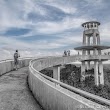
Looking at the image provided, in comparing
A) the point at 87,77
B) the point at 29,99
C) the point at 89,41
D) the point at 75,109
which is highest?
the point at 89,41

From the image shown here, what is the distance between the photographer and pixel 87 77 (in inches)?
2338

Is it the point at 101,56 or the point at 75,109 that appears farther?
the point at 101,56

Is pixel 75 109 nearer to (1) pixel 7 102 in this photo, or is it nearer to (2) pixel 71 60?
(1) pixel 7 102

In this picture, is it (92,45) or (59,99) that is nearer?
(59,99)

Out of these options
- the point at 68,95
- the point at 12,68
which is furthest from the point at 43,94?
the point at 12,68

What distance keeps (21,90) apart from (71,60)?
82.7 feet

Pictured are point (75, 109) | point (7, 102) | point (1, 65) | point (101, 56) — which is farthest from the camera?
point (101, 56)

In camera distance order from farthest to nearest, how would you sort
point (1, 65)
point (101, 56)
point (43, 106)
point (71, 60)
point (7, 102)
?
point (101, 56)
point (71, 60)
point (1, 65)
point (7, 102)
point (43, 106)

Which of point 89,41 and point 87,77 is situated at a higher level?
point 89,41

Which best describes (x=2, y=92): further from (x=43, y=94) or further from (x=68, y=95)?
(x=68, y=95)

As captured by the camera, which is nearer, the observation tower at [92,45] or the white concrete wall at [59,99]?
the white concrete wall at [59,99]

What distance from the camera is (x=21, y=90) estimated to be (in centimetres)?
1113

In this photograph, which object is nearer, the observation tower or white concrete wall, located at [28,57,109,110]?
white concrete wall, located at [28,57,109,110]

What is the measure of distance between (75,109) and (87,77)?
55.6 m
